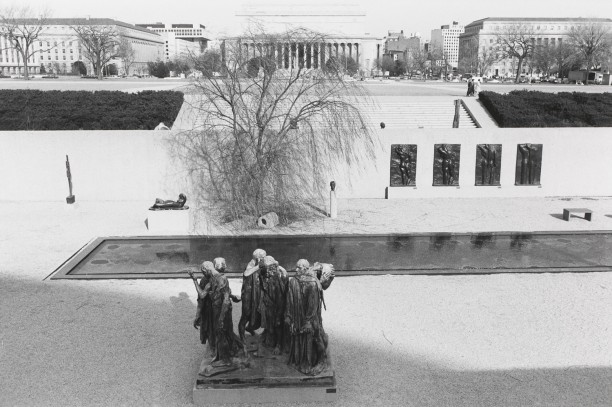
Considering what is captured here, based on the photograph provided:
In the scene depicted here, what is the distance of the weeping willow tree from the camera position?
47.7ft

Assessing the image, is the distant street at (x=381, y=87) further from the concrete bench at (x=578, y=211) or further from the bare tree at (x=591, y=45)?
the bare tree at (x=591, y=45)

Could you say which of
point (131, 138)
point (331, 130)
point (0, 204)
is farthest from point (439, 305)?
point (0, 204)

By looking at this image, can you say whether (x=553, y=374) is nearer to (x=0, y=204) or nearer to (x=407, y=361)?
(x=407, y=361)

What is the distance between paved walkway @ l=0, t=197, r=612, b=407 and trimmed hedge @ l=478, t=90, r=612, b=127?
12.6m

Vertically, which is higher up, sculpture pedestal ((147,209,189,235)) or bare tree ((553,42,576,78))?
bare tree ((553,42,576,78))

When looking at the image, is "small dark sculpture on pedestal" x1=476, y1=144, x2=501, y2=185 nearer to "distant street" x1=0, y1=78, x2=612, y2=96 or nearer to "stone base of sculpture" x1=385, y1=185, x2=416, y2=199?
"stone base of sculpture" x1=385, y1=185, x2=416, y2=199

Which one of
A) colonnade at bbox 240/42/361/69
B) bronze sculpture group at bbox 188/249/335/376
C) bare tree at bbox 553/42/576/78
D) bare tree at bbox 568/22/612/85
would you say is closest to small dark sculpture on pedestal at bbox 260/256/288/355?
bronze sculpture group at bbox 188/249/335/376

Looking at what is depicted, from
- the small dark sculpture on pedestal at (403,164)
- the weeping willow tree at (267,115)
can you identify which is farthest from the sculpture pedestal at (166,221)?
the small dark sculpture on pedestal at (403,164)

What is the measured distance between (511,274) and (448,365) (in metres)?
4.04

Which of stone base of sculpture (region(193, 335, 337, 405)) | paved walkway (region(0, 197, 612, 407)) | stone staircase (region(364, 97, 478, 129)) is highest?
stone staircase (region(364, 97, 478, 129))

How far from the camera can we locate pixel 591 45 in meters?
61.4

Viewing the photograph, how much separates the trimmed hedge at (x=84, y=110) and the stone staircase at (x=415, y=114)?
24.8 ft

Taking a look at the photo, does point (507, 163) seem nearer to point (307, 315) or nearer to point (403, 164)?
point (403, 164)

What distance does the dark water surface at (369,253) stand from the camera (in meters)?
11.5
